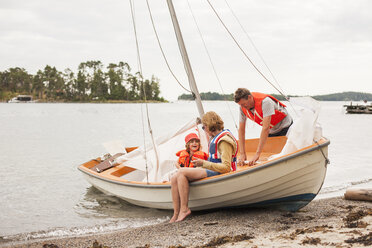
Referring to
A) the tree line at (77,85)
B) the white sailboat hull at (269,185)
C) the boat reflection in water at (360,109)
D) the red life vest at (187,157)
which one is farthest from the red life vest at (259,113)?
the tree line at (77,85)

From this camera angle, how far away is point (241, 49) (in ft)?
22.2

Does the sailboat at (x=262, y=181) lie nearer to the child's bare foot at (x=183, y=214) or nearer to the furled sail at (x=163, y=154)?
the furled sail at (x=163, y=154)

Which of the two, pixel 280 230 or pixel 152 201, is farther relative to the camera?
pixel 152 201

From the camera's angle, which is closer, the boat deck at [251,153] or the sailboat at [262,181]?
the sailboat at [262,181]

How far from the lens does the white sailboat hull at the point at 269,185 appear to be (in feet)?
15.5

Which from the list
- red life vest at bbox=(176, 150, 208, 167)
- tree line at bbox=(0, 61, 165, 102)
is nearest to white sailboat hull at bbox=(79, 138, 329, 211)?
red life vest at bbox=(176, 150, 208, 167)

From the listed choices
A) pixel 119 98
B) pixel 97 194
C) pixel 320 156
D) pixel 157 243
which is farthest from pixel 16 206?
pixel 119 98

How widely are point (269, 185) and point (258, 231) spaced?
2.13 feet

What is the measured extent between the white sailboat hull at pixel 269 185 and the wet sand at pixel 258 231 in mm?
213

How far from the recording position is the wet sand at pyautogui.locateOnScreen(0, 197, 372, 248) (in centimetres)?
381

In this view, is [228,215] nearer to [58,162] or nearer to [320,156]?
[320,156]

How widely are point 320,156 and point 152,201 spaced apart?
8.92 feet

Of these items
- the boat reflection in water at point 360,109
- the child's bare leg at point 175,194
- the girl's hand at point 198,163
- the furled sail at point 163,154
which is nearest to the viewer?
the girl's hand at point 198,163

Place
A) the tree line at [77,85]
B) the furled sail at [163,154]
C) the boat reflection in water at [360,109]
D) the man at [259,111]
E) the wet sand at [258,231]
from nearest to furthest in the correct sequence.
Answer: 1. the wet sand at [258,231]
2. the man at [259,111]
3. the furled sail at [163,154]
4. the boat reflection in water at [360,109]
5. the tree line at [77,85]
